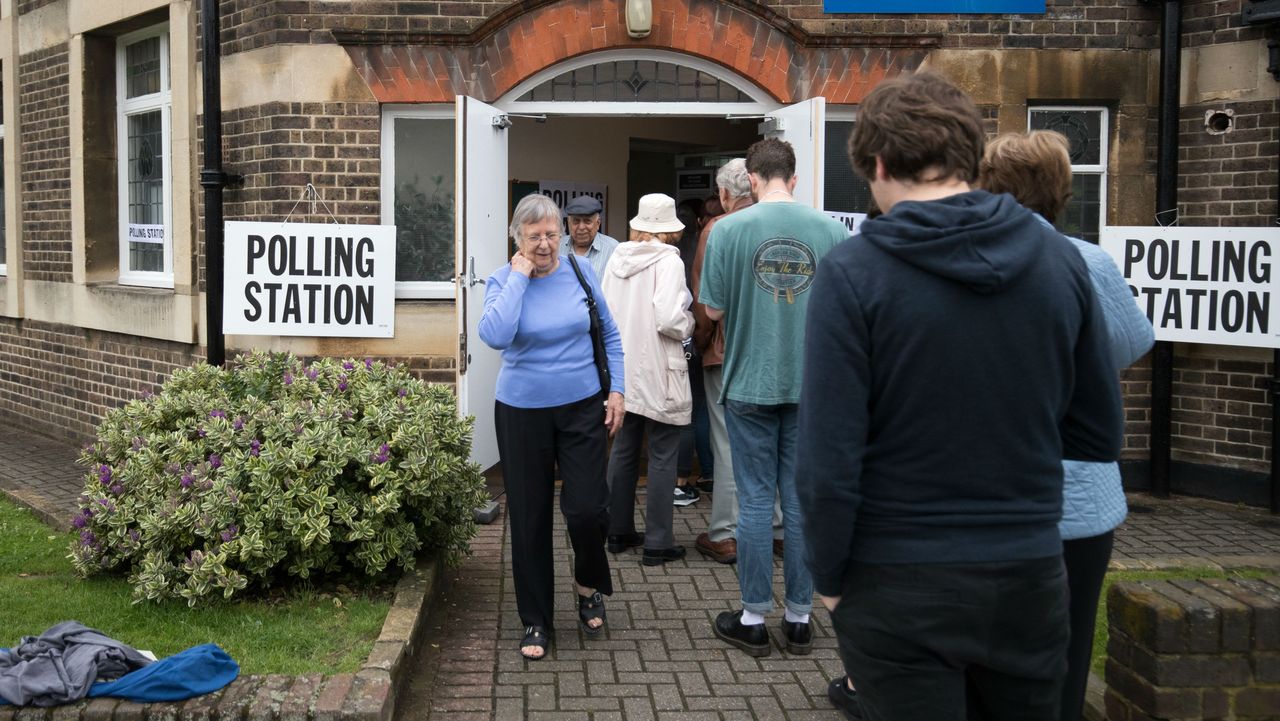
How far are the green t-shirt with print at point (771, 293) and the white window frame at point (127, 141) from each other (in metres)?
5.92

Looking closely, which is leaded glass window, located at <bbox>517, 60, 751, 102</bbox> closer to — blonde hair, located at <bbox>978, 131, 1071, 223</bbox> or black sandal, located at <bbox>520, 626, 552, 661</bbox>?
black sandal, located at <bbox>520, 626, 552, 661</bbox>

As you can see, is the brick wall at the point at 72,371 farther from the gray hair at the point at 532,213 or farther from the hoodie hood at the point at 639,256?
the gray hair at the point at 532,213

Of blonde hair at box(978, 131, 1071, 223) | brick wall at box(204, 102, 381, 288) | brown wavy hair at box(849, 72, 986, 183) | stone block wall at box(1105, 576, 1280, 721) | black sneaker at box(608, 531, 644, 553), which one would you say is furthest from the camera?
brick wall at box(204, 102, 381, 288)

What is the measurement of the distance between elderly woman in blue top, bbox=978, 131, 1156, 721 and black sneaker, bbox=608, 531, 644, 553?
11.8ft

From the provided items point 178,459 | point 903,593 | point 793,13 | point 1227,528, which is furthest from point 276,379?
point 1227,528

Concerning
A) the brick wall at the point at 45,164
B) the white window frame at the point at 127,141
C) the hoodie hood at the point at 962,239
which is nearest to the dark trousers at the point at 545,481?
the hoodie hood at the point at 962,239

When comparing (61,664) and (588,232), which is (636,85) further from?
(61,664)

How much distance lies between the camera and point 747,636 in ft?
16.5

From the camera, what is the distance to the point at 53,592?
5.55 m

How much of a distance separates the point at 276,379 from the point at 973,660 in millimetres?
4754

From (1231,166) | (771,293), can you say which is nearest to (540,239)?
(771,293)

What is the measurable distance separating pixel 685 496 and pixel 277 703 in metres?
4.01

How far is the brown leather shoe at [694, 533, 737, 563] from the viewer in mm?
6312

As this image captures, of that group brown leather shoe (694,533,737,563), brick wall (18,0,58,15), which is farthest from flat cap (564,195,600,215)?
brick wall (18,0,58,15)
